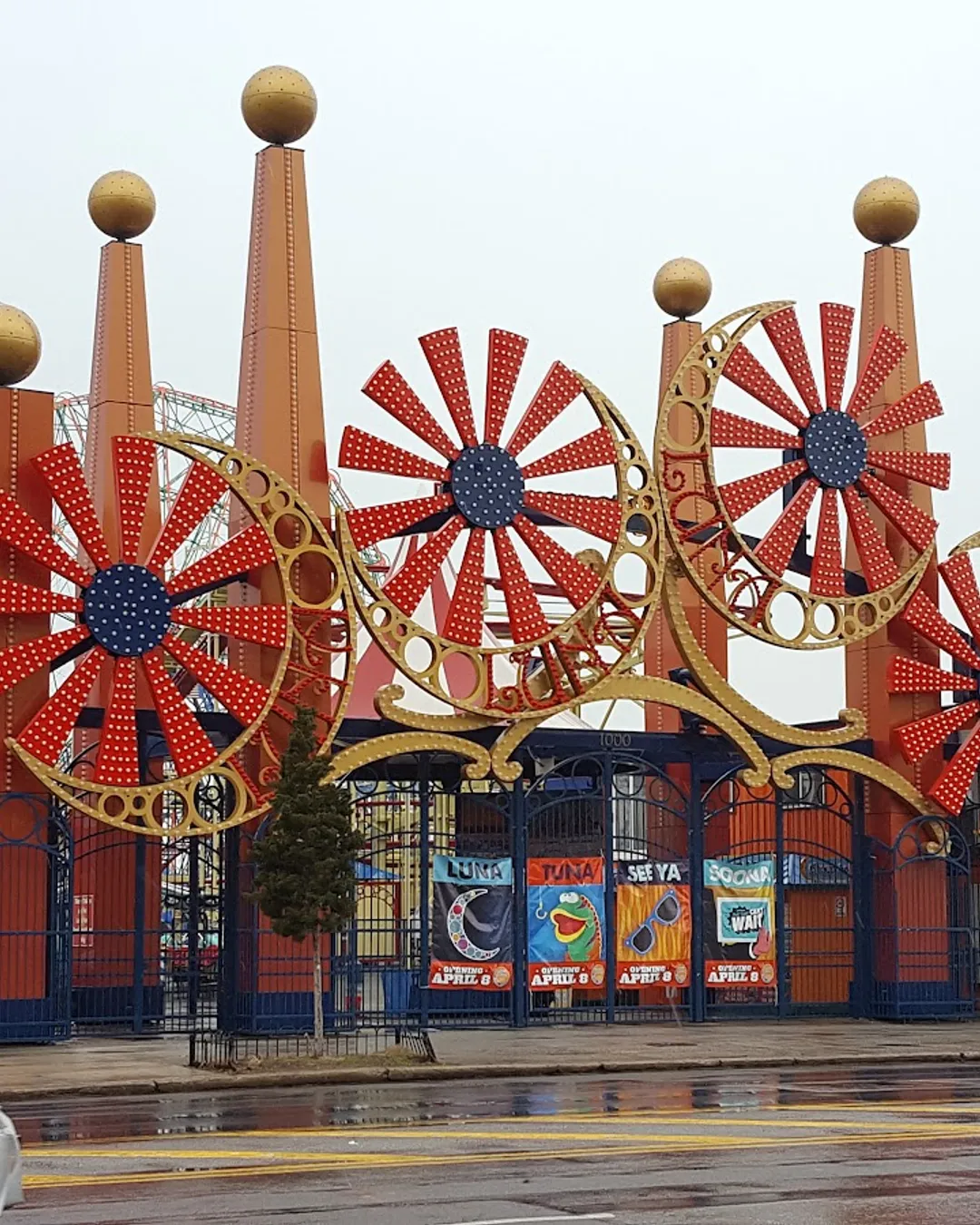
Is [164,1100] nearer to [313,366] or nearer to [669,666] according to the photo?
[313,366]

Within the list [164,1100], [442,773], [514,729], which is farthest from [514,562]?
[164,1100]

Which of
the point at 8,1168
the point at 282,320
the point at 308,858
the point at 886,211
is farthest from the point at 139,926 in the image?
the point at 8,1168

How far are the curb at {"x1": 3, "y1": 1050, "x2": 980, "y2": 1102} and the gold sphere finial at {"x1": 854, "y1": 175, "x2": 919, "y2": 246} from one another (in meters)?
16.4

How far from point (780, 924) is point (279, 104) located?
15772mm

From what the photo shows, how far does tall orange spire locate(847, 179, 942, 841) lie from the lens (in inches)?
1503

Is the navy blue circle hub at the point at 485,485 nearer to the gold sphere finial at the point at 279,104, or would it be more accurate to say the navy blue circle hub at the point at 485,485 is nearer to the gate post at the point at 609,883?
the gate post at the point at 609,883

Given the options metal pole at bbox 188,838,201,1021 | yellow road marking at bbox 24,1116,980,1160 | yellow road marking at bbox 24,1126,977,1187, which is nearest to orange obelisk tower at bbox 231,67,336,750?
metal pole at bbox 188,838,201,1021

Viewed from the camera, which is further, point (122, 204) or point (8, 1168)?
point (122, 204)

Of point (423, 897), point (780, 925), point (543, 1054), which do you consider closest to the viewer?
point (543, 1054)

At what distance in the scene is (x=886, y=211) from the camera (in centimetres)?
4009

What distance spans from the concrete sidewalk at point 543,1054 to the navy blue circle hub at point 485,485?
796 cm

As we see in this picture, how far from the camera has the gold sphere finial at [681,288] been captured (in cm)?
4194

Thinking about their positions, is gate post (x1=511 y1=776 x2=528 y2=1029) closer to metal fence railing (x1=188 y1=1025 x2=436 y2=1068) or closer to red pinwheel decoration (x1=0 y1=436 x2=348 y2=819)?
metal fence railing (x1=188 y1=1025 x2=436 y2=1068)

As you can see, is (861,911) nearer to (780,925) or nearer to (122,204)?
(780,925)
